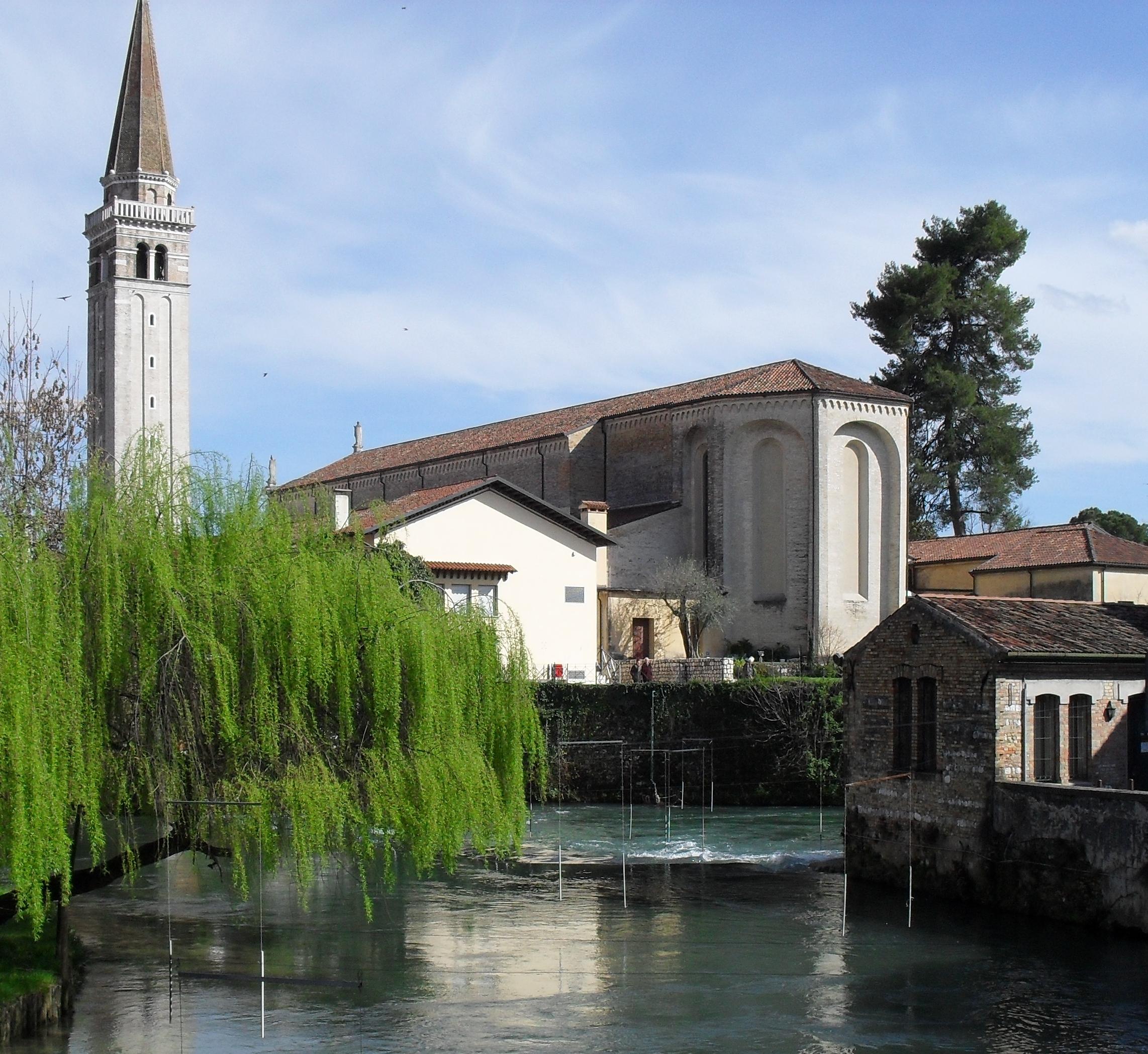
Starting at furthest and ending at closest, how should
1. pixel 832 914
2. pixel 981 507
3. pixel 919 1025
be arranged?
pixel 981 507, pixel 832 914, pixel 919 1025

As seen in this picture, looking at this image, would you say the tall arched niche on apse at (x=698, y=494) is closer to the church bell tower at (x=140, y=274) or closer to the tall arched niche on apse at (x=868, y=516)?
the tall arched niche on apse at (x=868, y=516)

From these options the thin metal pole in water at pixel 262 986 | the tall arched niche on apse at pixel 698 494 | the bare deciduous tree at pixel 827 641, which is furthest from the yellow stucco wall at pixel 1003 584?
the thin metal pole in water at pixel 262 986

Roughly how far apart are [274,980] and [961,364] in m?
59.2

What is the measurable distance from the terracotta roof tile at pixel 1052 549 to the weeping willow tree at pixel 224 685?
3585 cm

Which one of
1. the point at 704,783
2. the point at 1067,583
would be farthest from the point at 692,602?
the point at 1067,583

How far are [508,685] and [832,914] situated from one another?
705 centimetres

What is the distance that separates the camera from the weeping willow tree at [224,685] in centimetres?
1437

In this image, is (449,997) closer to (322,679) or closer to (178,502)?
(322,679)

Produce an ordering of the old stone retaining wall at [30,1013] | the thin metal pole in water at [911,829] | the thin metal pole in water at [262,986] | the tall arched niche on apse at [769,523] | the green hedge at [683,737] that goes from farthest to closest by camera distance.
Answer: the tall arched niche on apse at [769,523] → the green hedge at [683,737] → the thin metal pole in water at [911,829] → the thin metal pole in water at [262,986] → the old stone retaining wall at [30,1013]

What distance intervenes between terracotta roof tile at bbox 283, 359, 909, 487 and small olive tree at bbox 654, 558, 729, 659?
718 centimetres

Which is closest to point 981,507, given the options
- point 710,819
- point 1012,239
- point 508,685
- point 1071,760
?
point 1012,239

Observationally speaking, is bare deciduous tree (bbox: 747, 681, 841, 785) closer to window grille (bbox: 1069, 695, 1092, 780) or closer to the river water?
the river water

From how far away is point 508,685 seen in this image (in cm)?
1947

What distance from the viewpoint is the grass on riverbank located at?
15.2m
